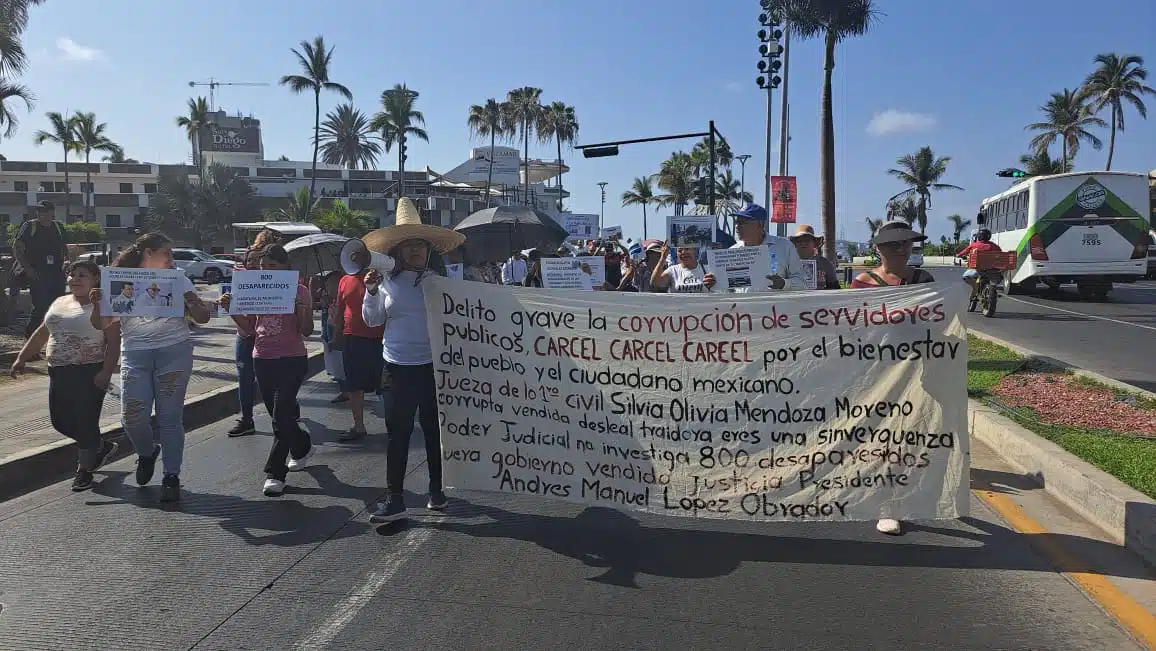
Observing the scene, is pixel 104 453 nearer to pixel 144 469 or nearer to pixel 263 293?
pixel 144 469

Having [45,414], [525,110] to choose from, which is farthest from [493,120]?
[45,414]

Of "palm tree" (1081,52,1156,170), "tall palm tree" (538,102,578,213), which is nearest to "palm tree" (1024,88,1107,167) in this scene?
"palm tree" (1081,52,1156,170)

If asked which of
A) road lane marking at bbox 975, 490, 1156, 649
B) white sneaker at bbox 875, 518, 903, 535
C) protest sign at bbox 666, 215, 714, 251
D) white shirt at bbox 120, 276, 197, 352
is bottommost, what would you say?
road lane marking at bbox 975, 490, 1156, 649

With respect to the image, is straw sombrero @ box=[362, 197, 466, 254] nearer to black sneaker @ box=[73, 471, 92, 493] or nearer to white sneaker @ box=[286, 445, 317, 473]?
white sneaker @ box=[286, 445, 317, 473]

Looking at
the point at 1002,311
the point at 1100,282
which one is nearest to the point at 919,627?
the point at 1002,311

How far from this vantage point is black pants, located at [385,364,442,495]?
540 centimetres

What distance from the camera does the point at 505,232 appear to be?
15.3 meters

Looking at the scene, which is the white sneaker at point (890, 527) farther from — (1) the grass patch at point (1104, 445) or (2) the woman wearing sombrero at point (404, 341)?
(2) the woman wearing sombrero at point (404, 341)

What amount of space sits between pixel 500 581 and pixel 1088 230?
22.3 meters

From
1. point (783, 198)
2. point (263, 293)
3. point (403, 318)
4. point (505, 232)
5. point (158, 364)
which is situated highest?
point (783, 198)

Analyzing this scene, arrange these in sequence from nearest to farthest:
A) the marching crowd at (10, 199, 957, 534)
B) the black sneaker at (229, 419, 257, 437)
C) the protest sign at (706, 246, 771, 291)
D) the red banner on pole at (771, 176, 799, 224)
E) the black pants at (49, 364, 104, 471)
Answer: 1. the marching crowd at (10, 199, 957, 534)
2. the black pants at (49, 364, 104, 471)
3. the protest sign at (706, 246, 771, 291)
4. the black sneaker at (229, 419, 257, 437)
5. the red banner on pole at (771, 176, 799, 224)

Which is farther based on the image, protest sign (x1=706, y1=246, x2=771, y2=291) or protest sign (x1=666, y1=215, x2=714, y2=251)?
protest sign (x1=666, y1=215, x2=714, y2=251)

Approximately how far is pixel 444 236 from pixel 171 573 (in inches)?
100.0

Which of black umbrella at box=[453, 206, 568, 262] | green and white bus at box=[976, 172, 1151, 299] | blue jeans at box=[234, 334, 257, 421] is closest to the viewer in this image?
blue jeans at box=[234, 334, 257, 421]
